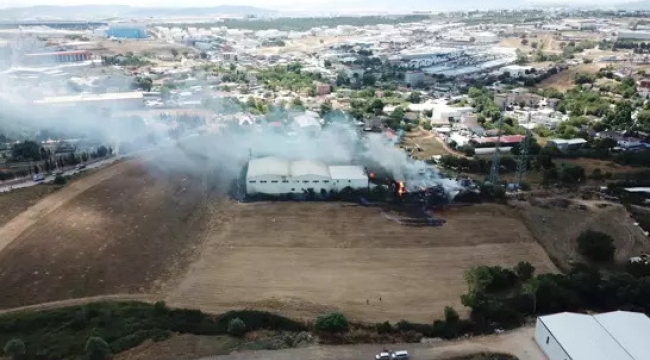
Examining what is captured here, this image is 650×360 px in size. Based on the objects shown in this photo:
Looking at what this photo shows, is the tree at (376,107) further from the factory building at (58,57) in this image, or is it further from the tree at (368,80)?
the factory building at (58,57)

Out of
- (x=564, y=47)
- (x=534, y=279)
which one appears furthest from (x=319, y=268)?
(x=564, y=47)

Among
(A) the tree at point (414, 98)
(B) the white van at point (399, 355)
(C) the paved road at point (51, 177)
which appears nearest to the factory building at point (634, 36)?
(A) the tree at point (414, 98)

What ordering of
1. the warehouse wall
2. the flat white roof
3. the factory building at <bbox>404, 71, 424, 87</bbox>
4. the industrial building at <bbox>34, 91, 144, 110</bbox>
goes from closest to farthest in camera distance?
the warehouse wall, the industrial building at <bbox>34, 91, 144, 110</bbox>, the flat white roof, the factory building at <bbox>404, 71, 424, 87</bbox>

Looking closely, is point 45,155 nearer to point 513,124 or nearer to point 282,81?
point 282,81

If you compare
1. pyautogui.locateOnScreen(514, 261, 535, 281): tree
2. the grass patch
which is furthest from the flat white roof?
pyautogui.locateOnScreen(514, 261, 535, 281): tree

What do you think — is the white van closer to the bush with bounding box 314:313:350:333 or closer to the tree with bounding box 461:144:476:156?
the bush with bounding box 314:313:350:333
